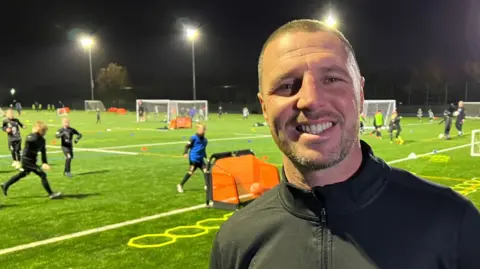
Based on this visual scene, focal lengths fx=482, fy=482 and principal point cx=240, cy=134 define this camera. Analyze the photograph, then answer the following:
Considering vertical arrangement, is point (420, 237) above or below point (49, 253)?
above

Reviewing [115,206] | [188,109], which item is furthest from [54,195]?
[188,109]

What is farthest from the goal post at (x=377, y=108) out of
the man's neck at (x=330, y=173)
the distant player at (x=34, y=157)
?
the man's neck at (x=330, y=173)

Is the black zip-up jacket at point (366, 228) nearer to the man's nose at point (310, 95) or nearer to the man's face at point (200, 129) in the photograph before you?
the man's nose at point (310, 95)

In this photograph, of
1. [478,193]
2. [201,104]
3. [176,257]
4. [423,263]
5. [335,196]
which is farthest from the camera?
[201,104]

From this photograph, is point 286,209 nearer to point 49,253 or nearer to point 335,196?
point 335,196

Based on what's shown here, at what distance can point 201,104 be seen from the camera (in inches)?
2032

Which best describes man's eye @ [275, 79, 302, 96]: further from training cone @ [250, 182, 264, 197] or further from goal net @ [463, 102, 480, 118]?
goal net @ [463, 102, 480, 118]

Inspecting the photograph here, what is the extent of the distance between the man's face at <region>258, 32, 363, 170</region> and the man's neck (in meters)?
0.08

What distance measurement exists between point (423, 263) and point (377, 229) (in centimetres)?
19

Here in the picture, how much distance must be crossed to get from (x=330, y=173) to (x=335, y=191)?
0.07 m

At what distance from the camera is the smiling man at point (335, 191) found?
1.66 m

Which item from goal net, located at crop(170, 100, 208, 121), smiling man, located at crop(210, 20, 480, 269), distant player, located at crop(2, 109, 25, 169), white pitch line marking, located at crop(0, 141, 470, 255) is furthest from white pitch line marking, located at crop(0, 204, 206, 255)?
goal net, located at crop(170, 100, 208, 121)

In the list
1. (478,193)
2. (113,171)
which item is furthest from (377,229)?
(113,171)

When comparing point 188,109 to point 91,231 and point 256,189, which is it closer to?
point 256,189
